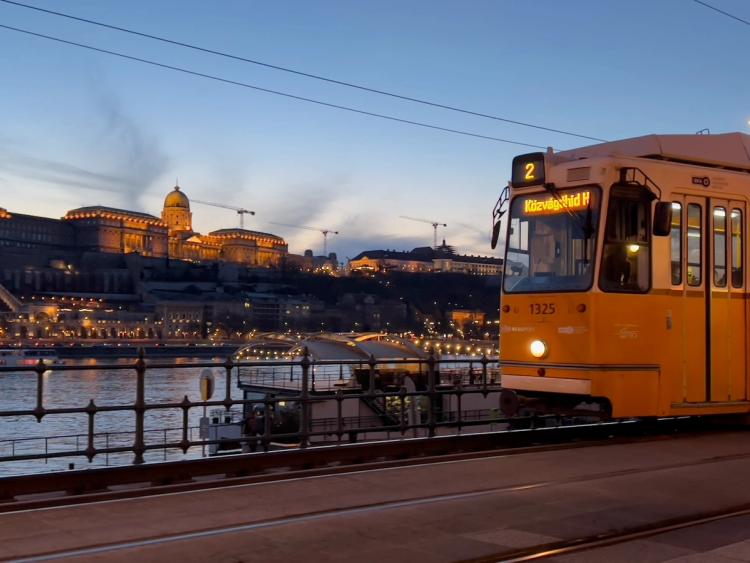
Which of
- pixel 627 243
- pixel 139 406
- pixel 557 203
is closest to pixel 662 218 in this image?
pixel 627 243

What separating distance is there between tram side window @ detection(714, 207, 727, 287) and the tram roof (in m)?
0.75

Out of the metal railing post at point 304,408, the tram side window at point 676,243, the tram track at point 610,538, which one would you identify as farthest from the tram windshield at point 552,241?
the tram track at point 610,538

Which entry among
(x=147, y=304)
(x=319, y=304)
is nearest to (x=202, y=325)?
(x=147, y=304)

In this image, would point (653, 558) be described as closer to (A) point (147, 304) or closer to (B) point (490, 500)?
(B) point (490, 500)

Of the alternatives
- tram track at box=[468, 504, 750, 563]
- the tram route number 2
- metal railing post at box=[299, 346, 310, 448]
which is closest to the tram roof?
the tram route number 2

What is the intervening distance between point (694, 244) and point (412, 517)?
592 centimetres

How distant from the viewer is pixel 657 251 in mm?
11398

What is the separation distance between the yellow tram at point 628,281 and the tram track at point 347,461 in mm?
590

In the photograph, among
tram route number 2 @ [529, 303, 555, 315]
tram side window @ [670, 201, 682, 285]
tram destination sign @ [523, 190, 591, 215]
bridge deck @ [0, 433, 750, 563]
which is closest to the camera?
bridge deck @ [0, 433, 750, 563]

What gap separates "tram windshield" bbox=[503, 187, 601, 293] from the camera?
11.2 metres

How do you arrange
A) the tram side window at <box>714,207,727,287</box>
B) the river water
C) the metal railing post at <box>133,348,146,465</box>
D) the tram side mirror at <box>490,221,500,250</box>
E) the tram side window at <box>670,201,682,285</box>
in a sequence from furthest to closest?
1. the river water
2. the tram side mirror at <box>490,221,500,250</box>
3. the tram side window at <box>714,207,727,287</box>
4. the tram side window at <box>670,201,682,285</box>
5. the metal railing post at <box>133,348,146,465</box>

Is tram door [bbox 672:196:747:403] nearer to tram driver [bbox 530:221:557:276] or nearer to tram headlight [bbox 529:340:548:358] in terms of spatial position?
tram driver [bbox 530:221:557:276]

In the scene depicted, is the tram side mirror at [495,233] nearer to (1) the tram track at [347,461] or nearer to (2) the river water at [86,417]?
(1) the tram track at [347,461]

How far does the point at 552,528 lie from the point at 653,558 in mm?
997
